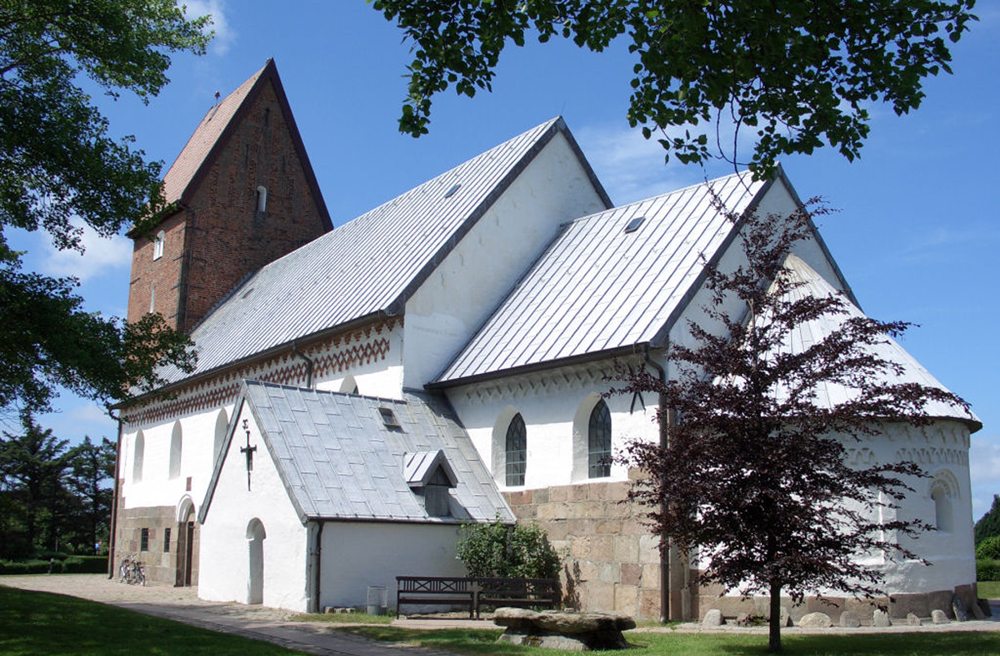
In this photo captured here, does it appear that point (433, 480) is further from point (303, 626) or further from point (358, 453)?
point (303, 626)

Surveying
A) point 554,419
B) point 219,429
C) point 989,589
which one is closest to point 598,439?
point 554,419

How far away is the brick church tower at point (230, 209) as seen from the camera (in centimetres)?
3606

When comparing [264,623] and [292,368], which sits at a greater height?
[292,368]

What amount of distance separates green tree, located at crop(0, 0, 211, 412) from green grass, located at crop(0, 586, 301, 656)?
3.35m

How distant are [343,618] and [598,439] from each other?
5831 mm

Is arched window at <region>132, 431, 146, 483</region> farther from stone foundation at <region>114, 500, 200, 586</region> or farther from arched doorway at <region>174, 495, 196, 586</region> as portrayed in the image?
arched doorway at <region>174, 495, 196, 586</region>

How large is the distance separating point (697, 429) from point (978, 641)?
460 centimetres

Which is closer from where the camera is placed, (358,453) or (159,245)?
(358,453)

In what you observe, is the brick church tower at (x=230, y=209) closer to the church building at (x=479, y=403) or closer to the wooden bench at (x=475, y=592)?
the church building at (x=479, y=403)

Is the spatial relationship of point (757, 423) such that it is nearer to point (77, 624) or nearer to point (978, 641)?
point (978, 641)

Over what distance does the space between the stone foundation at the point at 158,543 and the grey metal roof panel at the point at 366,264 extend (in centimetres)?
457

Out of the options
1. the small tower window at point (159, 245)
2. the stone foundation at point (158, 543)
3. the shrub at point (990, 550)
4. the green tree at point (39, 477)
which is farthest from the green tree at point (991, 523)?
the green tree at point (39, 477)

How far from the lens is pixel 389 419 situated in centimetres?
2067

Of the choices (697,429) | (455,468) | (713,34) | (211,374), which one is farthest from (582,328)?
(211,374)
